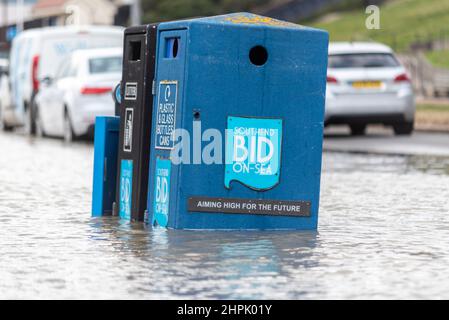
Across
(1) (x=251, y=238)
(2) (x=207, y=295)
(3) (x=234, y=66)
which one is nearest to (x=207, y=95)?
(3) (x=234, y=66)

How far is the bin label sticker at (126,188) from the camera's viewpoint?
461 inches

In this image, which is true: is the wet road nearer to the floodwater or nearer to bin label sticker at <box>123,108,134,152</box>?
the floodwater

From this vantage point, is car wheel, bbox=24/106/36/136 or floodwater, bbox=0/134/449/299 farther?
car wheel, bbox=24/106/36/136

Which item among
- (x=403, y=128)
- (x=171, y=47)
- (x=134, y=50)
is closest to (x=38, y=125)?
(x=403, y=128)

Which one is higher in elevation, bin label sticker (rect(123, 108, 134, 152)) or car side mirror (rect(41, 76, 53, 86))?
car side mirror (rect(41, 76, 53, 86))

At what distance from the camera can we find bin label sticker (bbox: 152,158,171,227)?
11.0 meters

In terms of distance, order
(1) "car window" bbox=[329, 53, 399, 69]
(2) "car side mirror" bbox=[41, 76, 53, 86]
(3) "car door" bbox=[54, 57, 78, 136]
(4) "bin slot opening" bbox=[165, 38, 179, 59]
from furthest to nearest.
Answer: (1) "car window" bbox=[329, 53, 399, 69]
(2) "car side mirror" bbox=[41, 76, 53, 86]
(3) "car door" bbox=[54, 57, 78, 136]
(4) "bin slot opening" bbox=[165, 38, 179, 59]

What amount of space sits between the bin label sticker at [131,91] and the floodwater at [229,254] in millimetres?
952

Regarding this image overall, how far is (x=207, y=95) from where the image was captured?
10.9m

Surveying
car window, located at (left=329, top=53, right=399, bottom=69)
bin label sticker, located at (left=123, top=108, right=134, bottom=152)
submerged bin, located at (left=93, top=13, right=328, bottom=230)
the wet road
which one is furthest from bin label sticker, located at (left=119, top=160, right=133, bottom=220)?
car window, located at (left=329, top=53, right=399, bottom=69)

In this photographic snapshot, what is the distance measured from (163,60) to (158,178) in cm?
86

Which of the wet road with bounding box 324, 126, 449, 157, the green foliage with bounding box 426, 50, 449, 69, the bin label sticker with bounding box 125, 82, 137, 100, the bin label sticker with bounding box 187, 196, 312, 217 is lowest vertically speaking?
the bin label sticker with bounding box 187, 196, 312, 217

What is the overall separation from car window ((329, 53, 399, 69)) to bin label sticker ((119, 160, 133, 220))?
1498 centimetres

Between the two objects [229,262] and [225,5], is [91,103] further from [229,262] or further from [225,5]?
[225,5]
